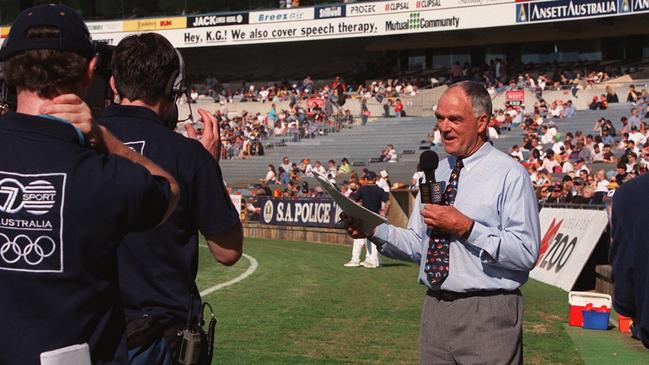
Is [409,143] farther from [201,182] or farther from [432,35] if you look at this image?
[201,182]

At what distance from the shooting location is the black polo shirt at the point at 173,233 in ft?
13.6

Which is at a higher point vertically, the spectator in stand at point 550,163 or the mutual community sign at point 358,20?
the mutual community sign at point 358,20

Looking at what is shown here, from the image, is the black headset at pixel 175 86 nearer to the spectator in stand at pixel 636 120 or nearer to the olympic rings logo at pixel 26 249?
the olympic rings logo at pixel 26 249

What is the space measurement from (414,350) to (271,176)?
87.6 feet

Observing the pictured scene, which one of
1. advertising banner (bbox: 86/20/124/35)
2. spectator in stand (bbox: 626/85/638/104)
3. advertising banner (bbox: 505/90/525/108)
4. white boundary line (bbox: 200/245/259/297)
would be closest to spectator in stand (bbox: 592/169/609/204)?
white boundary line (bbox: 200/245/259/297)

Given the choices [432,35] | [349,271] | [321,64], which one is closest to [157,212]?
[349,271]

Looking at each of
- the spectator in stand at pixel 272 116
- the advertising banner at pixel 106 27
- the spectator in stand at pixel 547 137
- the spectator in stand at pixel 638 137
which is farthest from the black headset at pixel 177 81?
the advertising banner at pixel 106 27

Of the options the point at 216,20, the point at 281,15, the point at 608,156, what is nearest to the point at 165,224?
the point at 608,156

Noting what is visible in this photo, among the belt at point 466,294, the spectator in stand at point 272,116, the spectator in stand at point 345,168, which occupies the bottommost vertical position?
the spectator in stand at point 345,168

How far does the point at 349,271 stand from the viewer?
1972 cm

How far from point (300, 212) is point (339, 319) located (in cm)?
1742

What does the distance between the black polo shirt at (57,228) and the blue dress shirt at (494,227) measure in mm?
2363

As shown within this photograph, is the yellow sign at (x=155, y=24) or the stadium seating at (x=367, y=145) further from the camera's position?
the yellow sign at (x=155, y=24)

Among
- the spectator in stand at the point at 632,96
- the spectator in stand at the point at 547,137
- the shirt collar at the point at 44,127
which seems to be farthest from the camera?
the spectator in stand at the point at 632,96
